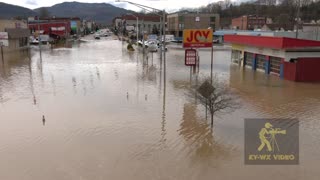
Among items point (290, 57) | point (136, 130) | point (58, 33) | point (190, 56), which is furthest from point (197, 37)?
point (58, 33)

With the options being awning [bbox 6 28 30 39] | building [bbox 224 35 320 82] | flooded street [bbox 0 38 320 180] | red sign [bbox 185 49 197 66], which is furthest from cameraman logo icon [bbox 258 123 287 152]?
awning [bbox 6 28 30 39]

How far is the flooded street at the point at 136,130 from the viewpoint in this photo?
A: 12.9 m

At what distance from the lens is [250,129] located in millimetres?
17453

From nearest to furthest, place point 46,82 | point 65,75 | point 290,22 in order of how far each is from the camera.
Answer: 1. point 46,82
2. point 65,75
3. point 290,22

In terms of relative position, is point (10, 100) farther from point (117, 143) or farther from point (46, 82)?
point (117, 143)

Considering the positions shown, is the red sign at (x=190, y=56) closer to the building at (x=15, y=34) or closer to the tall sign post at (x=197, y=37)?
the tall sign post at (x=197, y=37)

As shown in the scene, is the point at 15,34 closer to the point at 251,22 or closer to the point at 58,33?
the point at 58,33

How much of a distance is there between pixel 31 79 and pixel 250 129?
22791 mm

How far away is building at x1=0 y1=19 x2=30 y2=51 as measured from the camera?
67438 millimetres

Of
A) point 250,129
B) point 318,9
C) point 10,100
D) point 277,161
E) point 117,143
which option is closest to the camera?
point 277,161

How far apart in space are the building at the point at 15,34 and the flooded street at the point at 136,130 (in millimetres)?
39061

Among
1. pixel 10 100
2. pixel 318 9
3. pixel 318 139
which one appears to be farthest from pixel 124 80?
pixel 318 9

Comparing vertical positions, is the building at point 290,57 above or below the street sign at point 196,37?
below

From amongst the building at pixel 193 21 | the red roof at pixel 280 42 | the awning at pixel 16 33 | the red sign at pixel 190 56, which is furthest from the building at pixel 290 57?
the building at pixel 193 21
